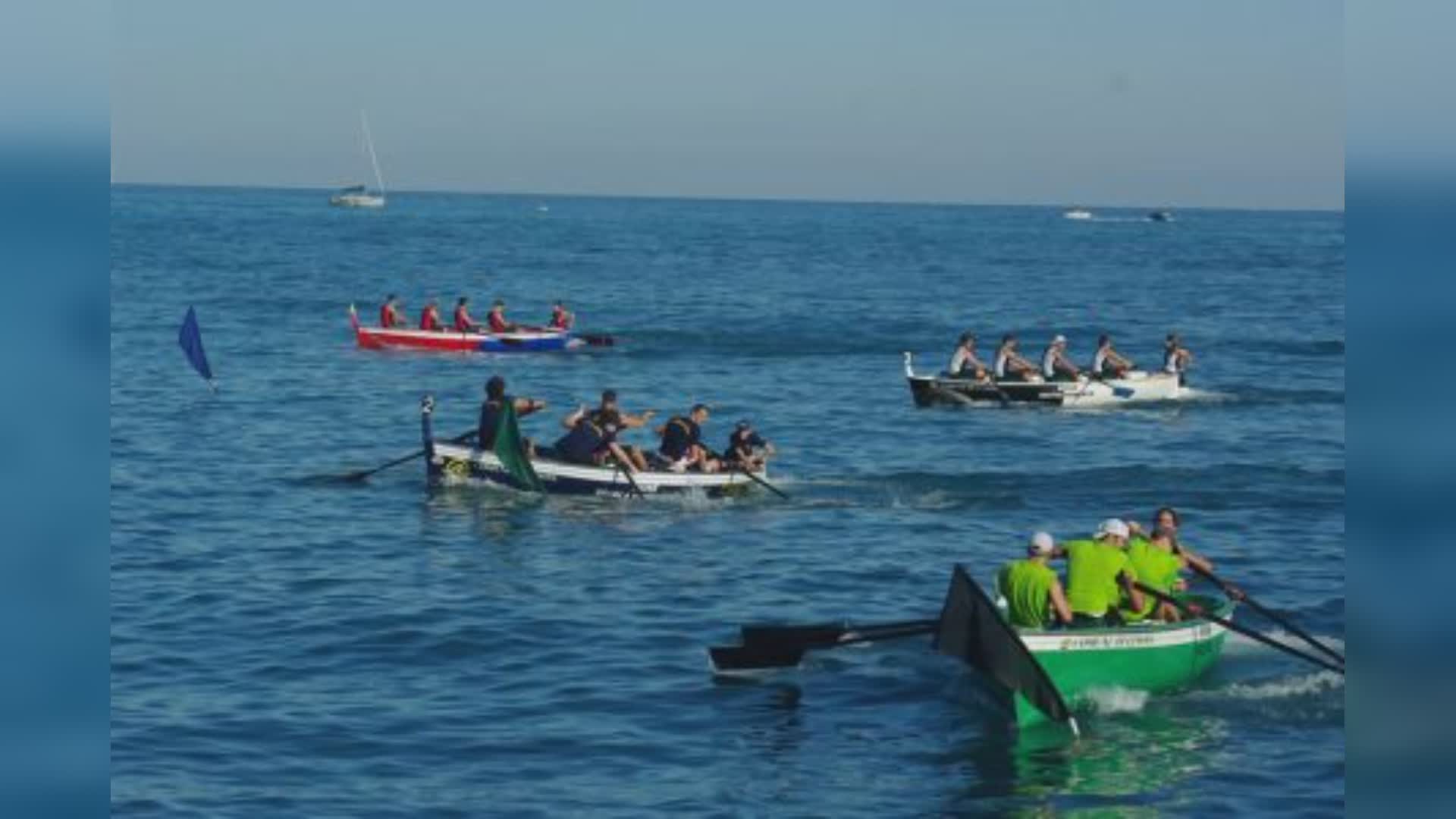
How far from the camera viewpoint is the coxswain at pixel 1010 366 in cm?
5275

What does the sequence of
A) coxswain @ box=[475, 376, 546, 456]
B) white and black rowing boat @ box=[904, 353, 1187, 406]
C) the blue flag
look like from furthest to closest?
1. white and black rowing boat @ box=[904, 353, 1187, 406]
2. the blue flag
3. coxswain @ box=[475, 376, 546, 456]

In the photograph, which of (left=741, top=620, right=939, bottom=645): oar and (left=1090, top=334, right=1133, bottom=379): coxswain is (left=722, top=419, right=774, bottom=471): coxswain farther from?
(left=1090, top=334, right=1133, bottom=379): coxswain

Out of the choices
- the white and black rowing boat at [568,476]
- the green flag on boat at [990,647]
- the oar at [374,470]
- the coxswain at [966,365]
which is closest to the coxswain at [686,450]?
the white and black rowing boat at [568,476]

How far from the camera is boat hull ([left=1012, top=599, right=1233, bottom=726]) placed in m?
22.1

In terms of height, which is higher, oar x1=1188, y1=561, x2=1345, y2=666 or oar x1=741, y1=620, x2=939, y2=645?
oar x1=1188, y1=561, x2=1345, y2=666

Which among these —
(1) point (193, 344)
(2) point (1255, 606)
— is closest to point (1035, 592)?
(2) point (1255, 606)

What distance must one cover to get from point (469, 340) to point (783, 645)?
42.7 metres

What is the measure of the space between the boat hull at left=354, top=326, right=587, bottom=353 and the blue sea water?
778mm

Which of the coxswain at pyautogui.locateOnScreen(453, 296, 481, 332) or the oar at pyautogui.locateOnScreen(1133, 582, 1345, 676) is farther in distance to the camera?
the coxswain at pyautogui.locateOnScreen(453, 296, 481, 332)

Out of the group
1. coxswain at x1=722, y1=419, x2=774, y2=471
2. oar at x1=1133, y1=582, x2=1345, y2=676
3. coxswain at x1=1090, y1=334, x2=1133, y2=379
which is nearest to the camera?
oar at x1=1133, y1=582, x2=1345, y2=676

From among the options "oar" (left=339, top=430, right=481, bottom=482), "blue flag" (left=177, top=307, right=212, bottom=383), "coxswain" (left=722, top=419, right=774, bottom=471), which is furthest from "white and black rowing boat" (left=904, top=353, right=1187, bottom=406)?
"blue flag" (left=177, top=307, right=212, bottom=383)

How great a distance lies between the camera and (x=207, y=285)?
109 metres

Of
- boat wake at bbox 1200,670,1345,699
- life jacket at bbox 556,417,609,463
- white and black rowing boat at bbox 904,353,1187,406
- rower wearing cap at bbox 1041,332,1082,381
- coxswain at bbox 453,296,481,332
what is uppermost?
coxswain at bbox 453,296,481,332
